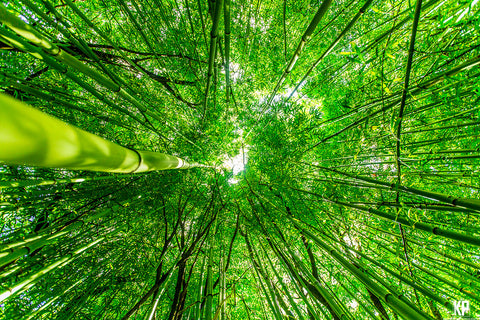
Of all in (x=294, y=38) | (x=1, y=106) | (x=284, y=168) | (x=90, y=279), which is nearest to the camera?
A: (x=1, y=106)

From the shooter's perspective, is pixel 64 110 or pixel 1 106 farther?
pixel 64 110

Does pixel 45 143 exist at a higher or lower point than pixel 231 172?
higher

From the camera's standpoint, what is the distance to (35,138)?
1.21 feet

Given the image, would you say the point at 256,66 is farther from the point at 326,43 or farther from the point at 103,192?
the point at 103,192

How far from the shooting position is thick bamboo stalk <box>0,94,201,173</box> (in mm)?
344

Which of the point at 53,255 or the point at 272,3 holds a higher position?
the point at 272,3

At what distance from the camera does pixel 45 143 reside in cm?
40

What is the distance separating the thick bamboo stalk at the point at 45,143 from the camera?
1.13 feet

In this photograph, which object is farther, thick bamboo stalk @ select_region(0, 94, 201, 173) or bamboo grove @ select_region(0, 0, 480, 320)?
bamboo grove @ select_region(0, 0, 480, 320)

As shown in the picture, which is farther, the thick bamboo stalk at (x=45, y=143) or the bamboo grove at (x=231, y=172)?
the bamboo grove at (x=231, y=172)

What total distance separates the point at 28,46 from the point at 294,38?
9.42 ft

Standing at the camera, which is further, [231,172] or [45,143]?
[231,172]

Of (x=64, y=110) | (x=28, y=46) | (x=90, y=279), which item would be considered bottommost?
(x=90, y=279)

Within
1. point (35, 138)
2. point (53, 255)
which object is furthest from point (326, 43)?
point (53, 255)
